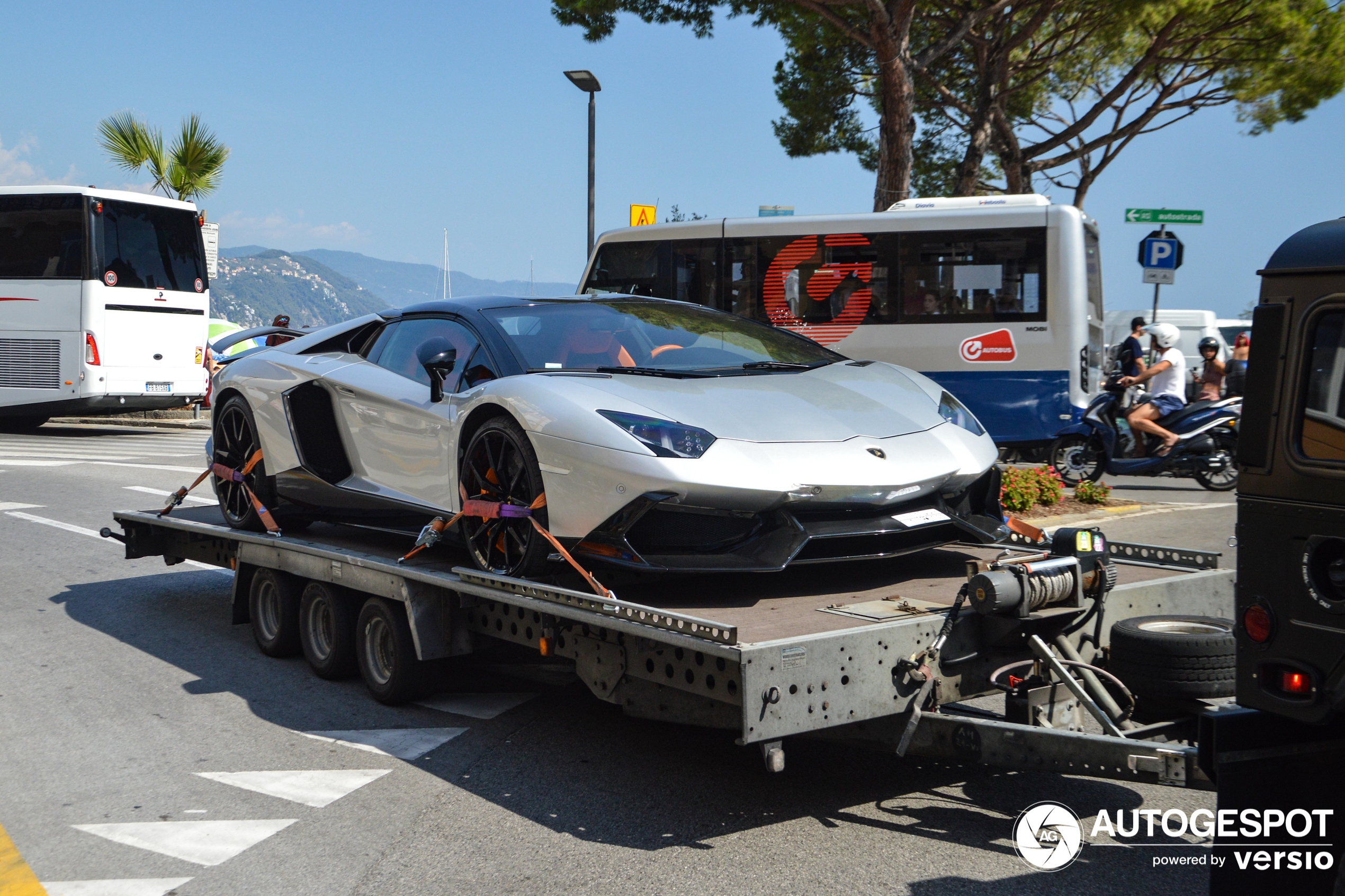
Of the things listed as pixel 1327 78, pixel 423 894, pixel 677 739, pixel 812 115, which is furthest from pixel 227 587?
pixel 1327 78

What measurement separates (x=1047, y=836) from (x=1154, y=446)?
35.0ft

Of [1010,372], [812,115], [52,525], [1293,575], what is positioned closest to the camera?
[1293,575]

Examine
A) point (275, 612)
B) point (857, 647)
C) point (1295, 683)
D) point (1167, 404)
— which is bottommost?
point (275, 612)

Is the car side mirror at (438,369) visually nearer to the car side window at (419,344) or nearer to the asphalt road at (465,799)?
the car side window at (419,344)

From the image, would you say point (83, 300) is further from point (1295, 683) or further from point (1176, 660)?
point (1295, 683)

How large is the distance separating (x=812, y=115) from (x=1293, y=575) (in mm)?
23869

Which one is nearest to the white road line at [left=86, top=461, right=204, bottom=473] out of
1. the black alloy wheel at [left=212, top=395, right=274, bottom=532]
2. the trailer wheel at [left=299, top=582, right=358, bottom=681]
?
the black alloy wheel at [left=212, top=395, right=274, bottom=532]

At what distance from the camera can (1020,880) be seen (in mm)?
3473

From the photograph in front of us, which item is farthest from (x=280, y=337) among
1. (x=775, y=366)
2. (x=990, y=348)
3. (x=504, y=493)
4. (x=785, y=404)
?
(x=990, y=348)

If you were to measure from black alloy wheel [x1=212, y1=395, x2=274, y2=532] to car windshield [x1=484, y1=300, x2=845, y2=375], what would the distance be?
1988 millimetres

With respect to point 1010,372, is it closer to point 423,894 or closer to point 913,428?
point 913,428

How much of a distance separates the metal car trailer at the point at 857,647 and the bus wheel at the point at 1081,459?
8.82 metres

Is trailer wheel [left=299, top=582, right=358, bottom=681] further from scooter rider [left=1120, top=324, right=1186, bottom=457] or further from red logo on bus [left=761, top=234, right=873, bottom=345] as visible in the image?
scooter rider [left=1120, top=324, right=1186, bottom=457]

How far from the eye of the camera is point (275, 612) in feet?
21.4
